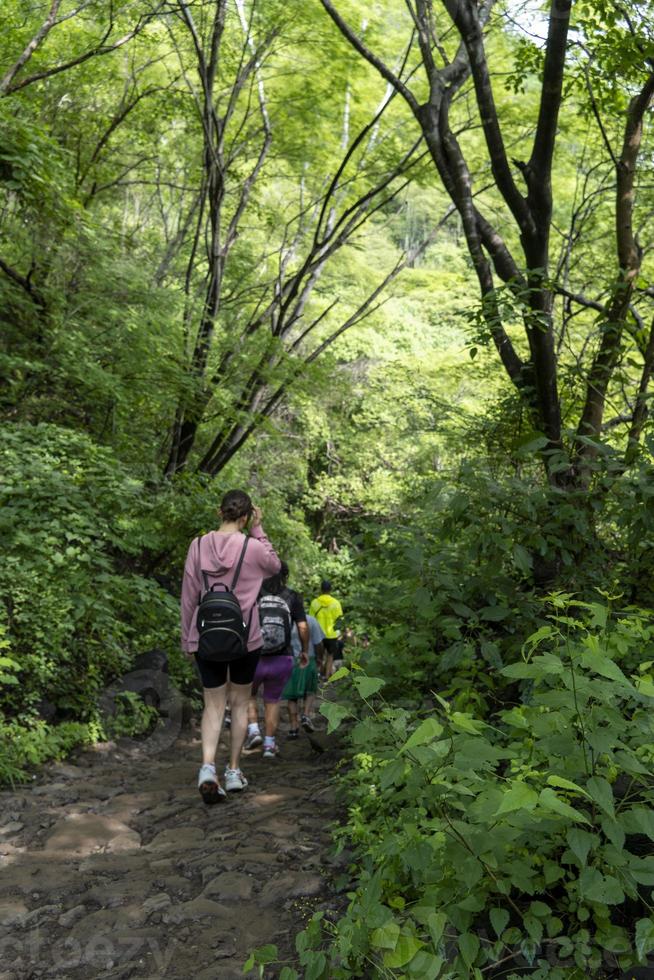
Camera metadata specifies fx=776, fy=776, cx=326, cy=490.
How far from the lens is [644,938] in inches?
70.9

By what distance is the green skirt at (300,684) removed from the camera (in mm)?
7332

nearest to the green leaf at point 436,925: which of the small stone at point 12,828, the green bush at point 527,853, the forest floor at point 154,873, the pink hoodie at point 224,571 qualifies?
the green bush at point 527,853

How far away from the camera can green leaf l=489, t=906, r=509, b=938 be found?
6.46 feet

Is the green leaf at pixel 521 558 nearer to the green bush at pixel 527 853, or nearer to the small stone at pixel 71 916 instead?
the green bush at pixel 527 853

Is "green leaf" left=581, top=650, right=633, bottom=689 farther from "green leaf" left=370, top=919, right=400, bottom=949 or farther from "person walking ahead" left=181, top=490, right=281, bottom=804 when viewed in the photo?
"person walking ahead" left=181, top=490, right=281, bottom=804

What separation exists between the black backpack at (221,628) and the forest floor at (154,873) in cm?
89

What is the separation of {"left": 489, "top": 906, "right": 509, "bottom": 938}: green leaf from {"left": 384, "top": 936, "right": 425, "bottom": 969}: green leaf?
22cm

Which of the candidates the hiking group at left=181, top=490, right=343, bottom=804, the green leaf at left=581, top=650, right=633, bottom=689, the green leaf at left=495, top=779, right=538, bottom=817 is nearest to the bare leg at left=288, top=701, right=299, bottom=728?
the hiking group at left=181, top=490, right=343, bottom=804

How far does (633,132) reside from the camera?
5898mm

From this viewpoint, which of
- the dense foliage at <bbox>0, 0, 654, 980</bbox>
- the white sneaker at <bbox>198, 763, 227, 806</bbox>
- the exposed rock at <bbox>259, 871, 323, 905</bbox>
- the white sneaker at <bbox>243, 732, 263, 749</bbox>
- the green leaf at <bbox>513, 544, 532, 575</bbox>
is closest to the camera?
the dense foliage at <bbox>0, 0, 654, 980</bbox>

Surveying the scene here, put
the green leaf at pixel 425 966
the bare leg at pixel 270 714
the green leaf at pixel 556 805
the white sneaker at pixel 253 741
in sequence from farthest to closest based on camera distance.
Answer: the white sneaker at pixel 253 741 < the bare leg at pixel 270 714 < the green leaf at pixel 425 966 < the green leaf at pixel 556 805

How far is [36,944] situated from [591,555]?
320cm

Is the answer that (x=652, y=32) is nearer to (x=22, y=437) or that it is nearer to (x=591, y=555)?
(x=591, y=555)

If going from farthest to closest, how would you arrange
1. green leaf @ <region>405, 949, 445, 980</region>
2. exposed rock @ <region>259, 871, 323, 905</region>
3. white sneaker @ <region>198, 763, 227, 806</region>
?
white sneaker @ <region>198, 763, 227, 806</region>
exposed rock @ <region>259, 871, 323, 905</region>
green leaf @ <region>405, 949, 445, 980</region>
